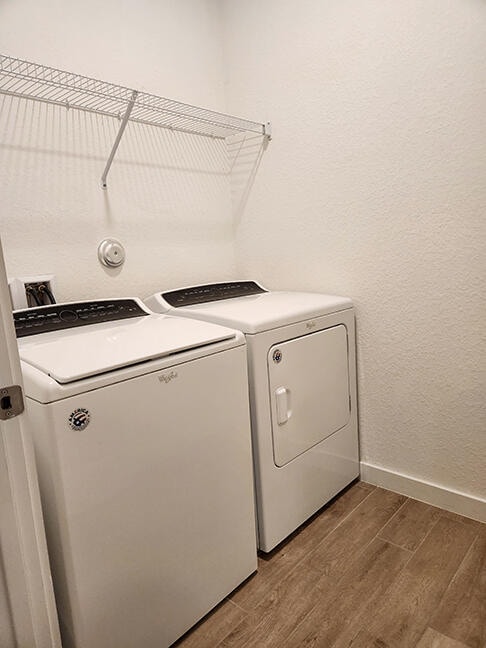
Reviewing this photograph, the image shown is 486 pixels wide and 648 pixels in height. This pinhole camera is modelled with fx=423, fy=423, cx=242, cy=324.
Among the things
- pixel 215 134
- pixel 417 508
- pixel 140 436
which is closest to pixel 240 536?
pixel 140 436

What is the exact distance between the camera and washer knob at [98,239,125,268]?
1.84 m

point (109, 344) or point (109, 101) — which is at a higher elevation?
point (109, 101)

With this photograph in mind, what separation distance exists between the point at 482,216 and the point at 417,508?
1.23 meters

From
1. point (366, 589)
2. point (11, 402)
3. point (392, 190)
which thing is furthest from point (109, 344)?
point (392, 190)

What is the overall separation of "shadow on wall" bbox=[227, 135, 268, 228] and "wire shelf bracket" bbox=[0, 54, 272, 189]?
0.15 ft

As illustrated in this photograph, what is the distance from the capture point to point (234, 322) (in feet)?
4.94

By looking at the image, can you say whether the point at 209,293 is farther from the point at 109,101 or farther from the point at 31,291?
the point at 109,101

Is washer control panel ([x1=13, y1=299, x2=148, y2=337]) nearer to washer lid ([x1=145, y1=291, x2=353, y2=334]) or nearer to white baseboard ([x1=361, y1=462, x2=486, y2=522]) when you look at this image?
washer lid ([x1=145, y1=291, x2=353, y2=334])

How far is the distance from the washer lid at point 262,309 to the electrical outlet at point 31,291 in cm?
43

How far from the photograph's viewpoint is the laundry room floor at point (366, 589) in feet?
4.12

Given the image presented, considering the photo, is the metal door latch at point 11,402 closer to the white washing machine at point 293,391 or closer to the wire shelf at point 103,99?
the white washing machine at point 293,391

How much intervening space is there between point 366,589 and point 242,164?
6.69ft

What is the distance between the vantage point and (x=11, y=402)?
0.72 m

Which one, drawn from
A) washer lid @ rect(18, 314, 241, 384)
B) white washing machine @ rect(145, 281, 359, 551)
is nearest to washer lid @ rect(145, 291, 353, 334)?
white washing machine @ rect(145, 281, 359, 551)
